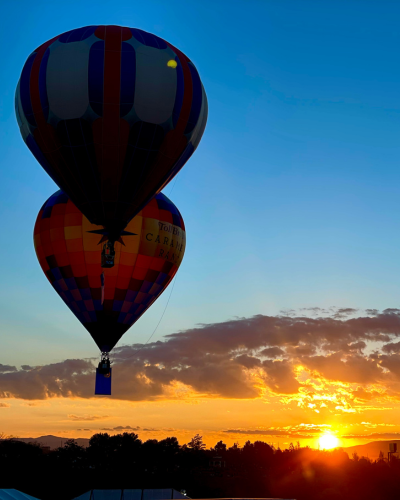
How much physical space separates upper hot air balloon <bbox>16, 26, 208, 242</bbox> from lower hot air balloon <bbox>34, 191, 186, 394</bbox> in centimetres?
452

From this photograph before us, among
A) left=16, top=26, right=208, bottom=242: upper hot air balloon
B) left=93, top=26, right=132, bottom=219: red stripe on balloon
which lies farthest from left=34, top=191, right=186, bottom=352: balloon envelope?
left=93, top=26, right=132, bottom=219: red stripe on balloon

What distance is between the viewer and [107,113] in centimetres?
2841

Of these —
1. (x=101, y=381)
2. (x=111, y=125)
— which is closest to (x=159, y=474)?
(x=101, y=381)

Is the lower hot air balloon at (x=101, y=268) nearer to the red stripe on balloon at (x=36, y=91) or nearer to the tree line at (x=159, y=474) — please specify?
the red stripe on balloon at (x=36, y=91)

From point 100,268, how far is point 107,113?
9.51 m

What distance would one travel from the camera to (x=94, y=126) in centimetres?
2844

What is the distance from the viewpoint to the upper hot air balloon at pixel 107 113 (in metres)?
28.4

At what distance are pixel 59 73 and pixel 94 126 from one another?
275 cm

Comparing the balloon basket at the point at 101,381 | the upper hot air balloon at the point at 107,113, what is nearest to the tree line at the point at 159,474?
the balloon basket at the point at 101,381

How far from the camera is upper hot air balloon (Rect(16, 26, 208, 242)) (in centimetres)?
2842

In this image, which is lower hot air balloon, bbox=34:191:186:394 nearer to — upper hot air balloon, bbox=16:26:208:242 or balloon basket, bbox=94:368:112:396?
balloon basket, bbox=94:368:112:396

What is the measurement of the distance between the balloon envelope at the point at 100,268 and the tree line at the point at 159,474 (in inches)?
2347

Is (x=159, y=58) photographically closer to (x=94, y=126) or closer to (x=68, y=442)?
(x=94, y=126)

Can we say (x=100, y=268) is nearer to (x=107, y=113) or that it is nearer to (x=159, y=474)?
(x=107, y=113)
